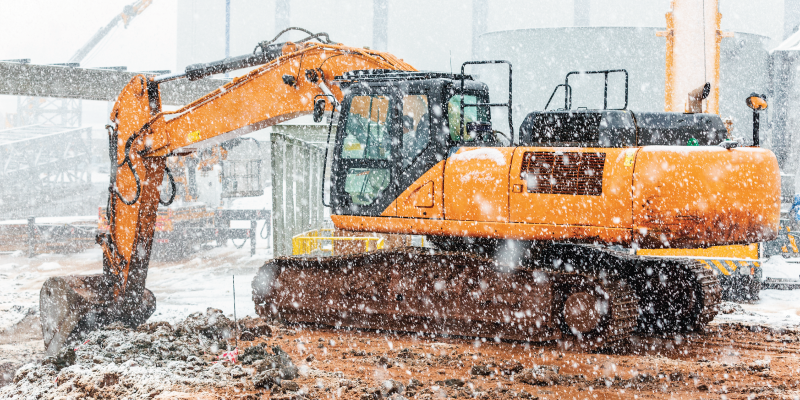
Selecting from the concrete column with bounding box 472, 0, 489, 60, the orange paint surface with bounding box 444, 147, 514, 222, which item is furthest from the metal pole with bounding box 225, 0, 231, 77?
the orange paint surface with bounding box 444, 147, 514, 222

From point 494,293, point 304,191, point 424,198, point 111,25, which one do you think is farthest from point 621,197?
point 111,25

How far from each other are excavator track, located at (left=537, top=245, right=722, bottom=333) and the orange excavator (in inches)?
0.7

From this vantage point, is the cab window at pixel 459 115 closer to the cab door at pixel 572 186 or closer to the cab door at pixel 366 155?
the cab door at pixel 366 155

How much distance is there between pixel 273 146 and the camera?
12.1 meters

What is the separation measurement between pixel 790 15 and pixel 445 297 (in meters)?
22.7

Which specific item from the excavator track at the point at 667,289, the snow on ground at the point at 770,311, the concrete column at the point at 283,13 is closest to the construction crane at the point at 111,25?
the concrete column at the point at 283,13

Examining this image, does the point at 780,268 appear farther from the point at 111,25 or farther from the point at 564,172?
the point at 111,25

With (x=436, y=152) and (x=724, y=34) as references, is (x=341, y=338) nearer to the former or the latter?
(x=436, y=152)

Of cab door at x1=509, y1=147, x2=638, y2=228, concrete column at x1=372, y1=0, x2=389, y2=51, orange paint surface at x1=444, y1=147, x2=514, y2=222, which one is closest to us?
cab door at x1=509, y1=147, x2=638, y2=228

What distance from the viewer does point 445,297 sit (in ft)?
20.6

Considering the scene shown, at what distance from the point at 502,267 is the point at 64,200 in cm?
2208

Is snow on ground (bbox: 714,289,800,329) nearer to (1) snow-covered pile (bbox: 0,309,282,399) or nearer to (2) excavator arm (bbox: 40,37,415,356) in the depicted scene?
(2) excavator arm (bbox: 40,37,415,356)

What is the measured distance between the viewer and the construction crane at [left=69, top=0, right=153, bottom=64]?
4056 centimetres

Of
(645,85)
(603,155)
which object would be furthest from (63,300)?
(645,85)
